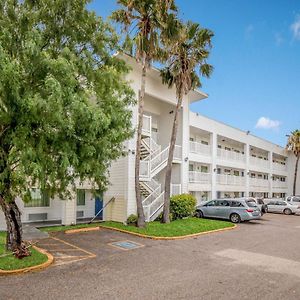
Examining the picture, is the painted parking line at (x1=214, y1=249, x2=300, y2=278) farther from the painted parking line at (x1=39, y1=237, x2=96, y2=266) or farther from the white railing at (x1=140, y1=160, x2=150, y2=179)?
the white railing at (x1=140, y1=160, x2=150, y2=179)

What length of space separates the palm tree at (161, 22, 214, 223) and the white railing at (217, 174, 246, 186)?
12.1 metres

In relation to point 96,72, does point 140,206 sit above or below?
below

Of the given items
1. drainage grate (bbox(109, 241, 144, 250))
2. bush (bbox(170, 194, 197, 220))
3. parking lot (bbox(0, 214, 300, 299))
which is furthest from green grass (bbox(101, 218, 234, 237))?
drainage grate (bbox(109, 241, 144, 250))

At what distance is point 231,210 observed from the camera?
21406mm

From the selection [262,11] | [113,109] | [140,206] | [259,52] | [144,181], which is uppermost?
[262,11]

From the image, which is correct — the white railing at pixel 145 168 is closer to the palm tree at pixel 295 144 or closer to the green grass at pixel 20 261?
the green grass at pixel 20 261

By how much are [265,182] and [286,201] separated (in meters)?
7.71

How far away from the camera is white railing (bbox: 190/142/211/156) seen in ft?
84.7

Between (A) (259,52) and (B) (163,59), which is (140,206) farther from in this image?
(A) (259,52)

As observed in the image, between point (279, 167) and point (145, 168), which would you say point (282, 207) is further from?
point (145, 168)

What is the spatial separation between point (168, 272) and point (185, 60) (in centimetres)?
1339

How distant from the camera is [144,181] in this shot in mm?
19219

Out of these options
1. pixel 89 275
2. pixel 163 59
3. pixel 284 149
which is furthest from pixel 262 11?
pixel 284 149

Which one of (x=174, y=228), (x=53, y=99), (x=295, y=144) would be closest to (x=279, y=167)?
(x=295, y=144)
